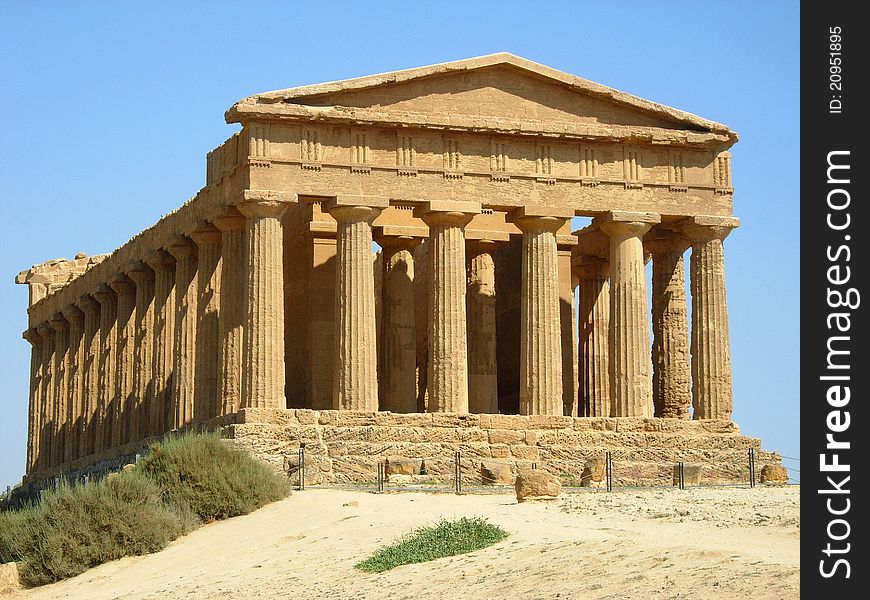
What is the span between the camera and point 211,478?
35.9 metres

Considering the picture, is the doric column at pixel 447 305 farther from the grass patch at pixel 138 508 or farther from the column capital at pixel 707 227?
the grass patch at pixel 138 508

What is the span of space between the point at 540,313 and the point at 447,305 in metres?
2.37

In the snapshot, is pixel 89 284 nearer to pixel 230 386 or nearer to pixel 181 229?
pixel 181 229

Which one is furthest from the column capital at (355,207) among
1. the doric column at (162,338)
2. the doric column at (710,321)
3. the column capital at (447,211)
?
the doric column at (162,338)

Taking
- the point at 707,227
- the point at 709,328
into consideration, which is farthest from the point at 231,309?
the point at 707,227

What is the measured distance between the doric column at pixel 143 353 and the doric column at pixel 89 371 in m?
5.24

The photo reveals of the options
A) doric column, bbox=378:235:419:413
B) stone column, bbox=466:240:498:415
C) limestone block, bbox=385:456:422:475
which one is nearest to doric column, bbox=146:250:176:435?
doric column, bbox=378:235:419:413

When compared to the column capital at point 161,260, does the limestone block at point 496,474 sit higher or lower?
lower

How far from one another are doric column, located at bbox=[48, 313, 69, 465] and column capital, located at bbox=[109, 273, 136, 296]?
8.10 m

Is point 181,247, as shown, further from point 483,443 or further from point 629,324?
point 629,324

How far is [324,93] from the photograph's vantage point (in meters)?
43.2

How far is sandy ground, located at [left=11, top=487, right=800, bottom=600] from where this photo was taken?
24562 millimetres

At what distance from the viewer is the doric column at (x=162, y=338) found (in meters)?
50.9
